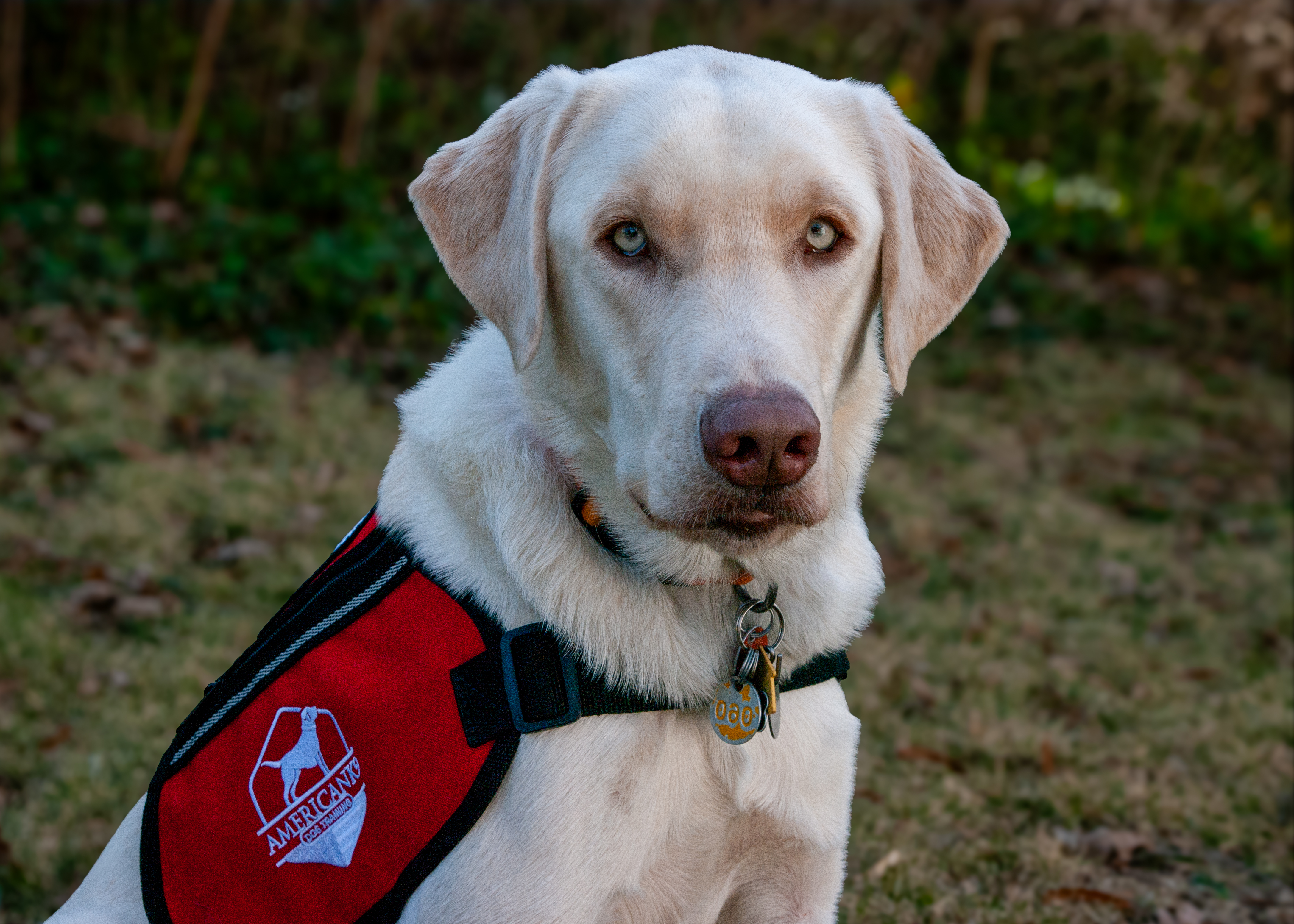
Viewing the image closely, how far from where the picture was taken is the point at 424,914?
1988mm

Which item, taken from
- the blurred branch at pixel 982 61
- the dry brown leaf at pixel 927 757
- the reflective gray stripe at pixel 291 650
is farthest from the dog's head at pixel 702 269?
the blurred branch at pixel 982 61

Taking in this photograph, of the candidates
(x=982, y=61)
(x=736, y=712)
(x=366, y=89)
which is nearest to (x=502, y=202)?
(x=736, y=712)

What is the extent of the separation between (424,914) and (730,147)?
135 cm

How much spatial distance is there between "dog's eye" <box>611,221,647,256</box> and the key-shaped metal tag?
2.35ft

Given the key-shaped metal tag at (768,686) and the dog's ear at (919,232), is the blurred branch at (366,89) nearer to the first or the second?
the dog's ear at (919,232)

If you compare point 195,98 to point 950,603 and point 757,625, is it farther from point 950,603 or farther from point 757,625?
point 757,625

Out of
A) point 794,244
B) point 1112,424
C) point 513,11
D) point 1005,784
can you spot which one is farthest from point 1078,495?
Result: point 513,11

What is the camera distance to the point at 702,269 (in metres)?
2.08

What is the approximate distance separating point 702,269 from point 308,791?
3.58 feet

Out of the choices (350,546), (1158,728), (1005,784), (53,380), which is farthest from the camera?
(53,380)

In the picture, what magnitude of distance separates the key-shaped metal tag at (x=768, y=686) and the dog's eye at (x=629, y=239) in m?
0.72

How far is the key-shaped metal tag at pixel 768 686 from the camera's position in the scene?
80.7 inches

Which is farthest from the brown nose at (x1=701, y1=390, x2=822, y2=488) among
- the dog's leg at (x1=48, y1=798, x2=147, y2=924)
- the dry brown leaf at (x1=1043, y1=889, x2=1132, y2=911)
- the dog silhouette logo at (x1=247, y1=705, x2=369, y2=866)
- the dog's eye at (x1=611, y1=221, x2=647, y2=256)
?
the dry brown leaf at (x1=1043, y1=889, x2=1132, y2=911)

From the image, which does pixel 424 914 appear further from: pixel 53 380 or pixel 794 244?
pixel 53 380
